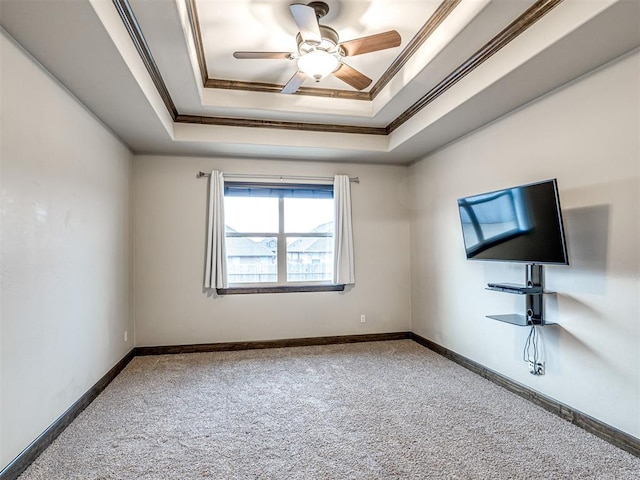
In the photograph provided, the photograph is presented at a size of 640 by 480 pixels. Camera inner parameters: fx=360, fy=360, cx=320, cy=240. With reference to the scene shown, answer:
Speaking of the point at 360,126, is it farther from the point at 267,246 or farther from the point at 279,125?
the point at 267,246

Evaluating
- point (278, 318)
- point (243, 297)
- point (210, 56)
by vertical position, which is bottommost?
point (278, 318)

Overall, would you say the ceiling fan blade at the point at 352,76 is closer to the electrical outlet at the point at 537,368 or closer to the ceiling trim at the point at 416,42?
the ceiling trim at the point at 416,42

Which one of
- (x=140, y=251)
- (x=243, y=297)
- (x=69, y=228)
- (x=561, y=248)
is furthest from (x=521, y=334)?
(x=140, y=251)

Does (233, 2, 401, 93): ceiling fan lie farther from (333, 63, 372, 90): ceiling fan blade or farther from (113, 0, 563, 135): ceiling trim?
(113, 0, 563, 135): ceiling trim

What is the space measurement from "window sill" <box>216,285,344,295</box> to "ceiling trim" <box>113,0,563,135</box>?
2.04m

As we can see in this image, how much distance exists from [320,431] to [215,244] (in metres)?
2.70

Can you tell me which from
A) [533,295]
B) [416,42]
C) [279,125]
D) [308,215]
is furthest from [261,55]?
[533,295]

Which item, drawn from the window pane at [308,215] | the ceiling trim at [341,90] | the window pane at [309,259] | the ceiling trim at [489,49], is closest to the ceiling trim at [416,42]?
the ceiling trim at [341,90]

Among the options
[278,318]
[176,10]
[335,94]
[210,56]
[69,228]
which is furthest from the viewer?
[278,318]

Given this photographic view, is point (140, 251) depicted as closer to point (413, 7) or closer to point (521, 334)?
point (413, 7)

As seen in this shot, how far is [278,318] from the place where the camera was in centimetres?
481

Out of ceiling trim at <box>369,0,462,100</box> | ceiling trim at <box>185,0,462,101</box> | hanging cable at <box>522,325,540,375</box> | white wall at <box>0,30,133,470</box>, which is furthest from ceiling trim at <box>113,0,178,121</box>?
hanging cable at <box>522,325,540,375</box>

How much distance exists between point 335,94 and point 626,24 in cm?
242

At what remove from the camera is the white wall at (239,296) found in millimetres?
4504
